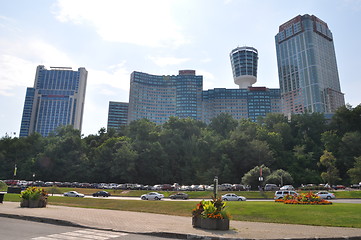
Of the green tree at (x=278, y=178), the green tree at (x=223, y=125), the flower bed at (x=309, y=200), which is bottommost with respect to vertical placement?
the flower bed at (x=309, y=200)

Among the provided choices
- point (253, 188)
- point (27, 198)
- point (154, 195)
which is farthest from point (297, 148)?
point (27, 198)

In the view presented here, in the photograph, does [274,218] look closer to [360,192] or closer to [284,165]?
[360,192]

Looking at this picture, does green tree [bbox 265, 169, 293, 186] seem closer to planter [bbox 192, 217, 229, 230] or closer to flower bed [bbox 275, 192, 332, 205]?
flower bed [bbox 275, 192, 332, 205]

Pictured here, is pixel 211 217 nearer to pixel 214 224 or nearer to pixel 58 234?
pixel 214 224

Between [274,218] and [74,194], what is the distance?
3830cm

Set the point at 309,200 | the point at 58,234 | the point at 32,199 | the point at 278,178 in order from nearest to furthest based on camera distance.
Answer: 1. the point at 58,234
2. the point at 32,199
3. the point at 309,200
4. the point at 278,178

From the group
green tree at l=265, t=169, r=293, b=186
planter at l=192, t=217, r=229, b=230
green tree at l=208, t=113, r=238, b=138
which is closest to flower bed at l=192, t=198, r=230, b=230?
planter at l=192, t=217, r=229, b=230

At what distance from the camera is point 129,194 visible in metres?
54.1

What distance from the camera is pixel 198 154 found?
3285 inches

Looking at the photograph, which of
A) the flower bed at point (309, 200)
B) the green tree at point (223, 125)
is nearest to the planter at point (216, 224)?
the flower bed at point (309, 200)

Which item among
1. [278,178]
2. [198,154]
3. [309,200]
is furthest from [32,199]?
[198,154]

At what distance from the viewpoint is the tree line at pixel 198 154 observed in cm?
7412

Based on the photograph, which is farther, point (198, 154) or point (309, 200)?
point (198, 154)

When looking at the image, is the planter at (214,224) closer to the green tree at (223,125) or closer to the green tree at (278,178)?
the green tree at (278,178)
